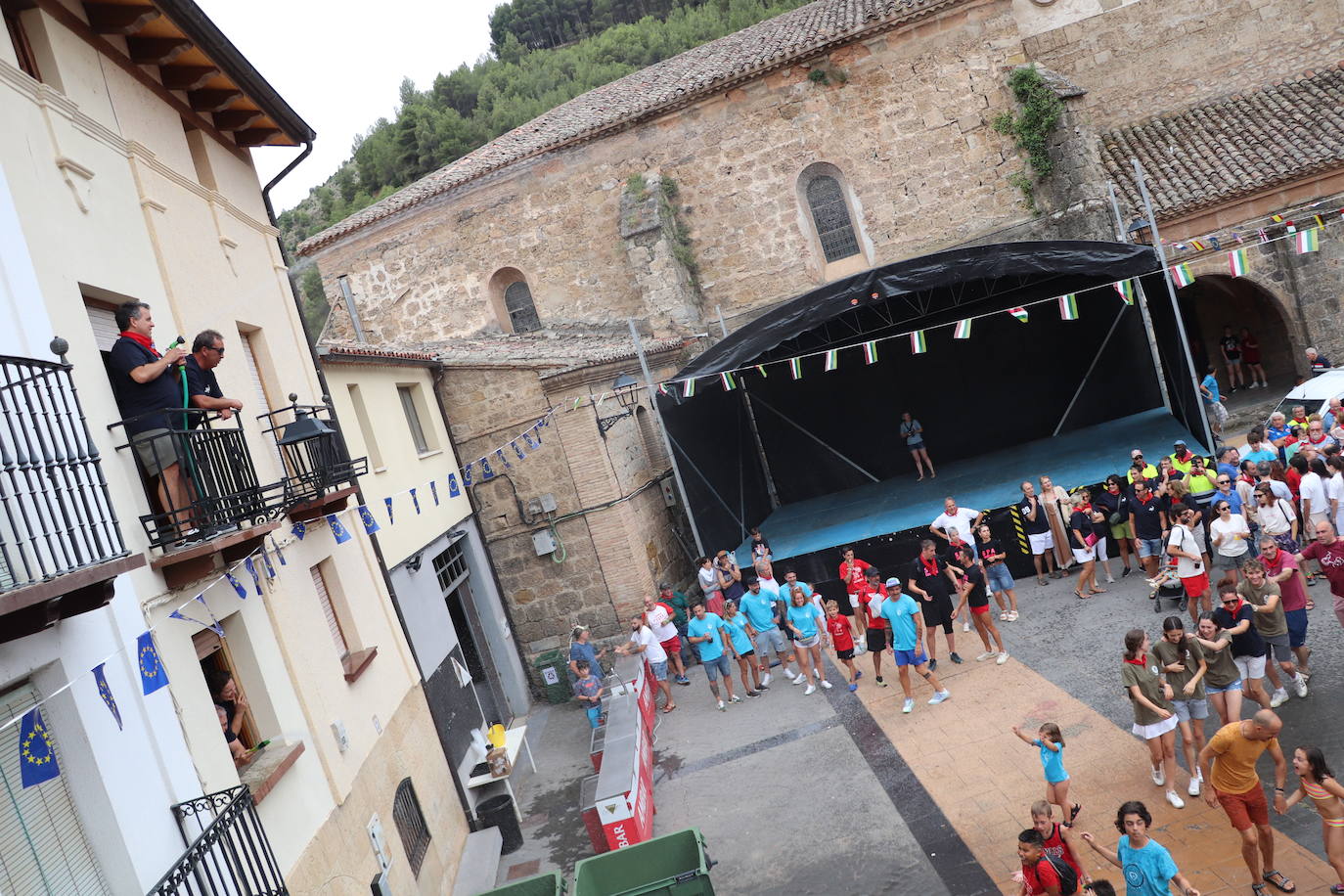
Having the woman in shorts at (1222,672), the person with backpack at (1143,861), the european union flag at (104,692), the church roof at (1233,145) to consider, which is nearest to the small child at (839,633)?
the woman in shorts at (1222,672)

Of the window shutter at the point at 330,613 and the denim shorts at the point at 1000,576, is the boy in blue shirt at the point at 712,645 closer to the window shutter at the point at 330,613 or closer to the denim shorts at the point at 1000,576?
the denim shorts at the point at 1000,576

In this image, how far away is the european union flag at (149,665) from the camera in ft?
18.4

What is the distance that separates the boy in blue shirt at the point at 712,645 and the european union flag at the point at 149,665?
27.0 feet

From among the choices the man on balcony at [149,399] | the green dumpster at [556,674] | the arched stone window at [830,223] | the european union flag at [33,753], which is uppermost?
the arched stone window at [830,223]

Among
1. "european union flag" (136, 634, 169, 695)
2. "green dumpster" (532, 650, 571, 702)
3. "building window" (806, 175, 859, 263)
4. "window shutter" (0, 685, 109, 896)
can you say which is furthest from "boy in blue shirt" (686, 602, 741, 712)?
"building window" (806, 175, 859, 263)

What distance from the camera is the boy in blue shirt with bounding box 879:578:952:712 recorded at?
11.5 meters

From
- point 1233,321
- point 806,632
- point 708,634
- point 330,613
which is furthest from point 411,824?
point 1233,321

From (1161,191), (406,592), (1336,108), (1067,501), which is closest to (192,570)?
(406,592)

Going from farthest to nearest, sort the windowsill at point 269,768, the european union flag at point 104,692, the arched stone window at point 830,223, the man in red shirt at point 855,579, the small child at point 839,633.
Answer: the arched stone window at point 830,223, the man in red shirt at point 855,579, the small child at point 839,633, the windowsill at point 269,768, the european union flag at point 104,692

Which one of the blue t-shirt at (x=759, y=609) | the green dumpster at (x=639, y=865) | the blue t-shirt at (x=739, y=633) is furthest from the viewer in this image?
the blue t-shirt at (x=759, y=609)

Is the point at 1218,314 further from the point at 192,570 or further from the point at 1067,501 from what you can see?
the point at 192,570

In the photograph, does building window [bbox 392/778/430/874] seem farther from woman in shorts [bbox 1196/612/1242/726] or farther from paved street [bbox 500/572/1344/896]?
woman in shorts [bbox 1196/612/1242/726]

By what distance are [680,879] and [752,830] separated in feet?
7.70

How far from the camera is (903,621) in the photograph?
37.7ft
